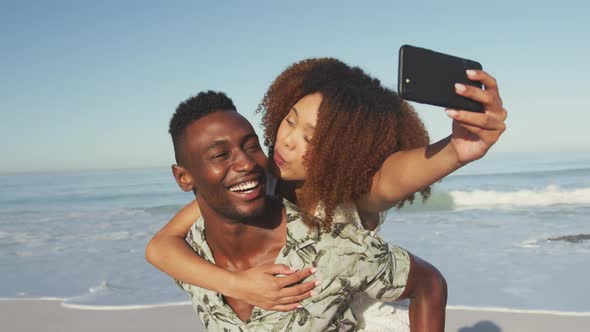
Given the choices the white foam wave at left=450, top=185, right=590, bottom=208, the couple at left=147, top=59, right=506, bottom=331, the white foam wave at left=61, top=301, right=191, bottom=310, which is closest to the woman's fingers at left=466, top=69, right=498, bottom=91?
the couple at left=147, top=59, right=506, bottom=331

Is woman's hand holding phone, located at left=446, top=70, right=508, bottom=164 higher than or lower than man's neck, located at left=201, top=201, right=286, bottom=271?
higher

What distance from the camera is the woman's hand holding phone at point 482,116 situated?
1.72m

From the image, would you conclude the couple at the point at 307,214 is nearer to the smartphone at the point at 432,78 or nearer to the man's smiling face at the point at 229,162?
the man's smiling face at the point at 229,162

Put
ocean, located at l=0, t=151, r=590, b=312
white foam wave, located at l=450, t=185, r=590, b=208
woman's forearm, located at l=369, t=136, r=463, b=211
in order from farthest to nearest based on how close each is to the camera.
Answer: white foam wave, located at l=450, t=185, r=590, b=208
ocean, located at l=0, t=151, r=590, b=312
woman's forearm, located at l=369, t=136, r=463, b=211

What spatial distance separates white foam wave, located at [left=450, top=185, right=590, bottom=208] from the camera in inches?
679

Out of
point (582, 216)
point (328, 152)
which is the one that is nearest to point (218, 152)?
point (328, 152)

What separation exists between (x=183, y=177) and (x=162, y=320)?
3.30 m

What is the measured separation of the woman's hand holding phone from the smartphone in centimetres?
2

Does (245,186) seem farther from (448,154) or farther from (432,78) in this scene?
(432,78)

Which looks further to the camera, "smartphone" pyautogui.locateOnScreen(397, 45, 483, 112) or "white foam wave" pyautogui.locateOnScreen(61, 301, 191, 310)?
"white foam wave" pyautogui.locateOnScreen(61, 301, 191, 310)

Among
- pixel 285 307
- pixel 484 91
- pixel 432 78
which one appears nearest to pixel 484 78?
pixel 484 91

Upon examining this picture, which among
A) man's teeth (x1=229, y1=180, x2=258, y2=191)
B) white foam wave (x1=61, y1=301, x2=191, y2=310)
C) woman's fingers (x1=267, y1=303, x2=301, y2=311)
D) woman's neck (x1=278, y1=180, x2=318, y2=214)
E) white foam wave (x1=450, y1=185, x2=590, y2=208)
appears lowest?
white foam wave (x1=450, y1=185, x2=590, y2=208)

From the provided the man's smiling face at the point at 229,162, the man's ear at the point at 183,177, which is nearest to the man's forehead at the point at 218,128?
the man's smiling face at the point at 229,162

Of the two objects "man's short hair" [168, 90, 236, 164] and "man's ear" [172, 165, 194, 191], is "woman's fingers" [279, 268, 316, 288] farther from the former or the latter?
"man's short hair" [168, 90, 236, 164]
